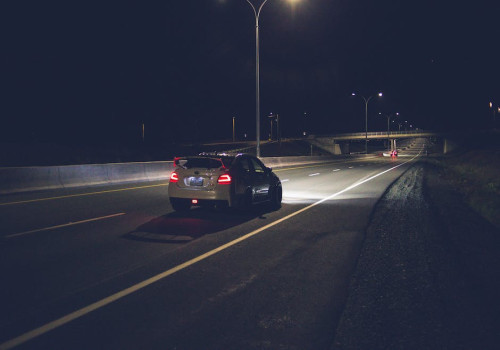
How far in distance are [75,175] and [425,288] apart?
1678 centimetres

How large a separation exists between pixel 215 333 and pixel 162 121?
120772 mm

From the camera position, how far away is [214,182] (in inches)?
404

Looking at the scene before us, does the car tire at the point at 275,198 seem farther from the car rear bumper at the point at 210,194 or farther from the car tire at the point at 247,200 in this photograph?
the car rear bumper at the point at 210,194

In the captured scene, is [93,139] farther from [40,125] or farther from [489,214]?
[489,214]

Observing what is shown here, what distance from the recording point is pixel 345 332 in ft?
13.2

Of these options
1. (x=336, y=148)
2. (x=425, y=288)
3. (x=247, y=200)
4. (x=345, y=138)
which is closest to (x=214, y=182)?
(x=247, y=200)

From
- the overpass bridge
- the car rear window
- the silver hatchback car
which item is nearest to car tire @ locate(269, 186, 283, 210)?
the silver hatchback car

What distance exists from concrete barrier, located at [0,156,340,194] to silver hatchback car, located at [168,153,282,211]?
8.59 m

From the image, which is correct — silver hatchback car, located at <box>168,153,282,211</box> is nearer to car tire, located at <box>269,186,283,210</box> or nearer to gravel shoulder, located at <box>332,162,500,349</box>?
car tire, located at <box>269,186,283,210</box>

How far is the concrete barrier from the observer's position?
A: 1636 cm

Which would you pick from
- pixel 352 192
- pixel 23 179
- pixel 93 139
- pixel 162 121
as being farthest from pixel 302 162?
pixel 162 121

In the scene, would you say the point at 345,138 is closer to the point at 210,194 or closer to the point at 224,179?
the point at 224,179

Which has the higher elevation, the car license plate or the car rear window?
the car rear window

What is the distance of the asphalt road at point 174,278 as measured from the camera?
3.99 metres
